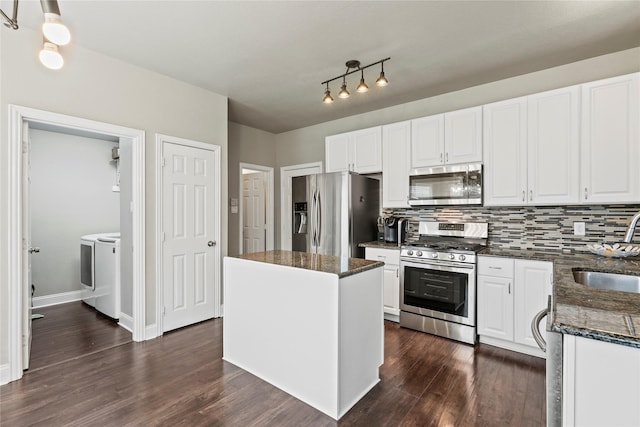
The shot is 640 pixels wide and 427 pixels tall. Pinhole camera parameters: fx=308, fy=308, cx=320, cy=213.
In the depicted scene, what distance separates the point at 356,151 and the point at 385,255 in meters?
1.43

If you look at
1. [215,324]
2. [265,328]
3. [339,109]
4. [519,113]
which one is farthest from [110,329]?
[519,113]

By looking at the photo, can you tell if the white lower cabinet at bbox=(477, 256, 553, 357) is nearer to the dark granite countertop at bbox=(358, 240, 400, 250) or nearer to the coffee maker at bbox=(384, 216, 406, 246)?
the dark granite countertop at bbox=(358, 240, 400, 250)

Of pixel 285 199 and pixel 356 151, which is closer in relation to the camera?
pixel 356 151

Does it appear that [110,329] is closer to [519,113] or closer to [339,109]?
[339,109]

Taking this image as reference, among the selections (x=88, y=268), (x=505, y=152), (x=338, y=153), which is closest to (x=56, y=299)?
(x=88, y=268)

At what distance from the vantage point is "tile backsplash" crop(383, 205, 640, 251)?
276 cm

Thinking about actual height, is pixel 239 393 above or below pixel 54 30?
below

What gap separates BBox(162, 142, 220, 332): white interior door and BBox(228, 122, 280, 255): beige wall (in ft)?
3.72

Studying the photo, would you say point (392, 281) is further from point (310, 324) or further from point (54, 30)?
point (54, 30)

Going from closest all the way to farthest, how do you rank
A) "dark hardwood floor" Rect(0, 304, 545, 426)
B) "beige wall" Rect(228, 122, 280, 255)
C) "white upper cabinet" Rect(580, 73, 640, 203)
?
1. "dark hardwood floor" Rect(0, 304, 545, 426)
2. "white upper cabinet" Rect(580, 73, 640, 203)
3. "beige wall" Rect(228, 122, 280, 255)

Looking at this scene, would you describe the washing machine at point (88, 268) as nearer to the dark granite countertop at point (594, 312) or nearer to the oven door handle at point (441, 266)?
the oven door handle at point (441, 266)

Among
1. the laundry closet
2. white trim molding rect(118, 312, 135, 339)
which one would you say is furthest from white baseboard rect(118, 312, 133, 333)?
the laundry closet

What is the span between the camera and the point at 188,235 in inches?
137

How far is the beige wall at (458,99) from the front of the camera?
2.82 m
